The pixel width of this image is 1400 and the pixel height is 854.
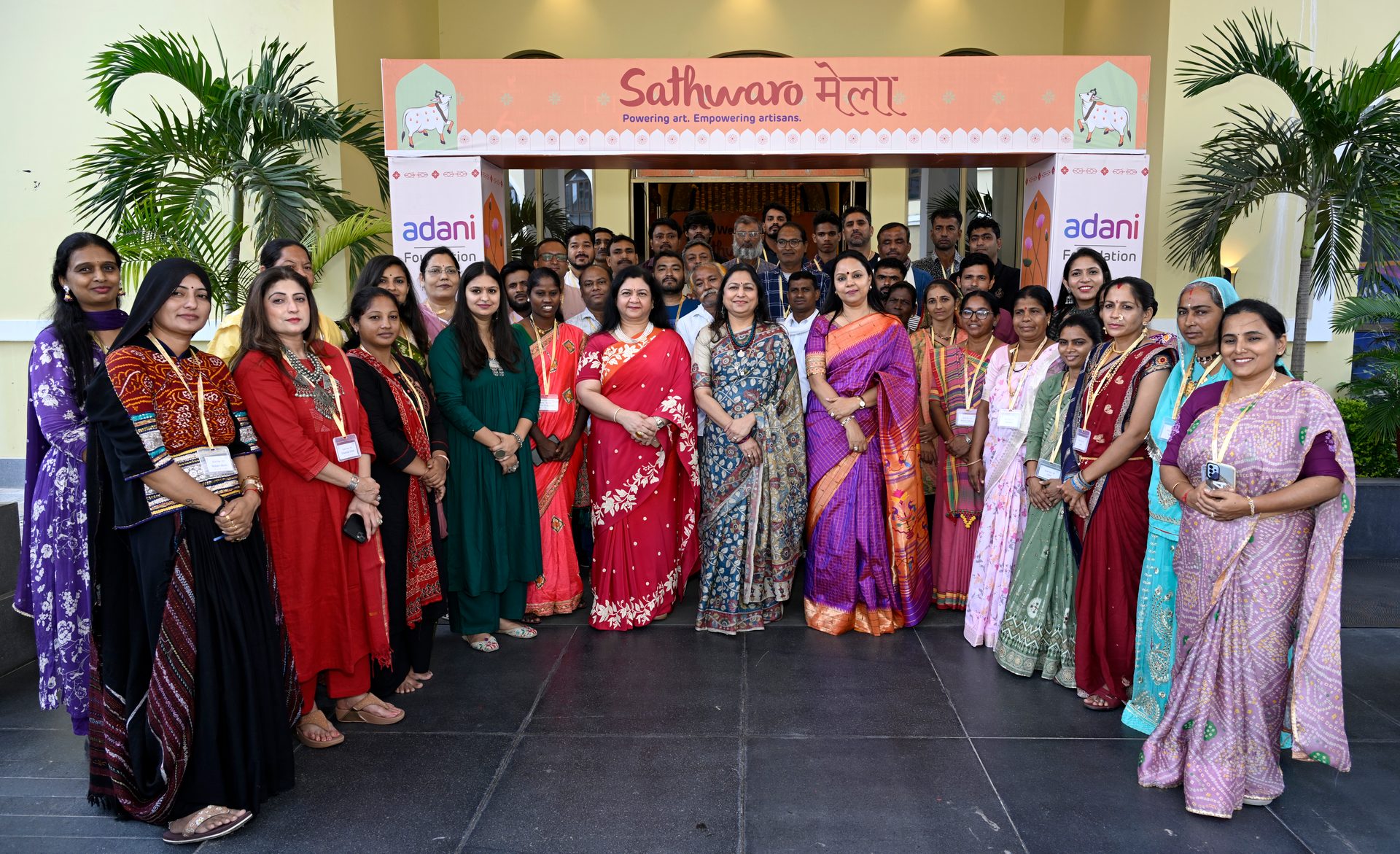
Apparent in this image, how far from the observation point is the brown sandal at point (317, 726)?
313 centimetres

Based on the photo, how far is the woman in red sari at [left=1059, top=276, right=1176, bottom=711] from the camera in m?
3.27

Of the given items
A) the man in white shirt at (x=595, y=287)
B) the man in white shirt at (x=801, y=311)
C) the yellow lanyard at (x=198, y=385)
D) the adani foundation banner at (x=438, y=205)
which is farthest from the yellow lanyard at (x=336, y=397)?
the adani foundation banner at (x=438, y=205)

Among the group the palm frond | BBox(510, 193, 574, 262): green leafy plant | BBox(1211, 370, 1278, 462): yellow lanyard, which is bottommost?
BBox(1211, 370, 1278, 462): yellow lanyard

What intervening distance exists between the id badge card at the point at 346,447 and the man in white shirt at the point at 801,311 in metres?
2.36

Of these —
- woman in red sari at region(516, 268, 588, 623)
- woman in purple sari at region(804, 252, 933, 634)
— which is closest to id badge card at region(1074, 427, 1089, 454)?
woman in purple sari at region(804, 252, 933, 634)

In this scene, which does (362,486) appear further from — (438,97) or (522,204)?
(522,204)

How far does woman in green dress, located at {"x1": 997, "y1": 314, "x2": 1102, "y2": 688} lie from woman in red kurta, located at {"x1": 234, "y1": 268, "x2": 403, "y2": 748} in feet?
8.05

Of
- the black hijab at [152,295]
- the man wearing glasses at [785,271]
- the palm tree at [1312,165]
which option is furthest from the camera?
the palm tree at [1312,165]

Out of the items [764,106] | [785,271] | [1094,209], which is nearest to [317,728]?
[785,271]

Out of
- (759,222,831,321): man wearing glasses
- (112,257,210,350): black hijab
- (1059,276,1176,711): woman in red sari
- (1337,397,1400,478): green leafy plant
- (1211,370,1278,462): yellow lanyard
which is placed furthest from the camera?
(1337,397,1400,478): green leafy plant

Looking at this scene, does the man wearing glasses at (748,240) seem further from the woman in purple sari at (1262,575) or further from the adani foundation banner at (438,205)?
the woman in purple sari at (1262,575)

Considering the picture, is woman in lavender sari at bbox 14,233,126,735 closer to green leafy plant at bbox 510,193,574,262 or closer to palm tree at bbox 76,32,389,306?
palm tree at bbox 76,32,389,306

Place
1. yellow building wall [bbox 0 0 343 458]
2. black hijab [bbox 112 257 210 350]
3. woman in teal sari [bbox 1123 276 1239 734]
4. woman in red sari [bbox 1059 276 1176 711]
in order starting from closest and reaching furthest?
black hijab [bbox 112 257 210 350] → woman in teal sari [bbox 1123 276 1239 734] → woman in red sari [bbox 1059 276 1176 711] → yellow building wall [bbox 0 0 343 458]

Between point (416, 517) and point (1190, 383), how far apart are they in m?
2.80
